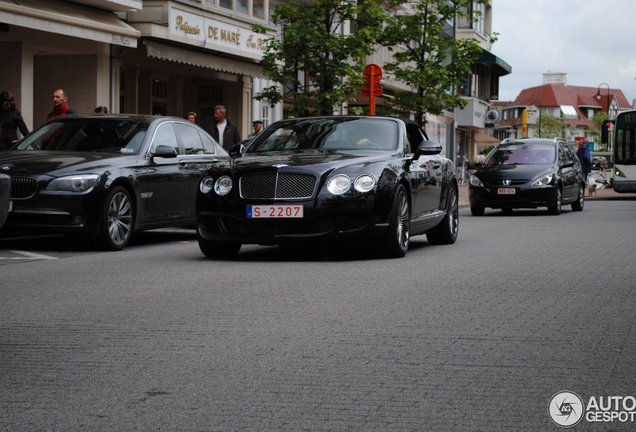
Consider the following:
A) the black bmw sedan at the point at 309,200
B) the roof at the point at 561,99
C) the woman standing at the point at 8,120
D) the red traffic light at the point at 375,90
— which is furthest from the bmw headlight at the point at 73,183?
the roof at the point at 561,99

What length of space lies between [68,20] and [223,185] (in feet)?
37.9

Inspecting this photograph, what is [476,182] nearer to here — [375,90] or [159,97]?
[375,90]

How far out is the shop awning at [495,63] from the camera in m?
73.3

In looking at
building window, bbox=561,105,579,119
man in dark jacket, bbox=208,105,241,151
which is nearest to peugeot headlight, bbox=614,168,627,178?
man in dark jacket, bbox=208,105,241,151

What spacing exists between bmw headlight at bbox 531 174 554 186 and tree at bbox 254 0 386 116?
4.48m

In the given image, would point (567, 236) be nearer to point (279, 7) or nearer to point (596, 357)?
point (596, 357)

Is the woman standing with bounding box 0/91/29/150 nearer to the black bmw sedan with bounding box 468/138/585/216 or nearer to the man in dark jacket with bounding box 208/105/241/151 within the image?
the man in dark jacket with bounding box 208/105/241/151

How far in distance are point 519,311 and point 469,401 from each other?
297cm

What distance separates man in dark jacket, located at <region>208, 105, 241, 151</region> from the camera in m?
22.4

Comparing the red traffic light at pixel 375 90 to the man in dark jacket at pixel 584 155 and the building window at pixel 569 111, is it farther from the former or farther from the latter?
the building window at pixel 569 111

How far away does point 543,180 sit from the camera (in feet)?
83.1

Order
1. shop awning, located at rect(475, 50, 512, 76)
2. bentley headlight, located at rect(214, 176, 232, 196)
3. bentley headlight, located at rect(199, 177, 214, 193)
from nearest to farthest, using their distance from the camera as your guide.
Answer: bentley headlight, located at rect(214, 176, 232, 196) < bentley headlight, located at rect(199, 177, 214, 193) < shop awning, located at rect(475, 50, 512, 76)

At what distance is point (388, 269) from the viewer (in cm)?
1120

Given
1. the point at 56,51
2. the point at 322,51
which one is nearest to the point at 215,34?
the point at 322,51
